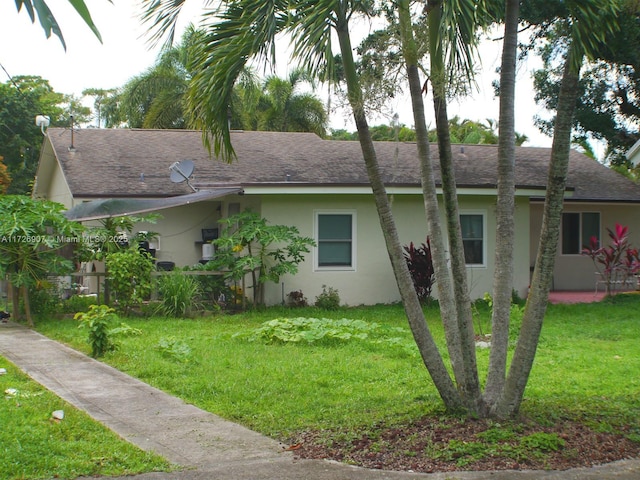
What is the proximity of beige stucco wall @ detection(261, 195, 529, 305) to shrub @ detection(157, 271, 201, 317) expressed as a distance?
232 centimetres

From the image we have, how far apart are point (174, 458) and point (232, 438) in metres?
0.73

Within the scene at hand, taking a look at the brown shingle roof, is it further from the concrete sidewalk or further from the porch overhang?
the concrete sidewalk

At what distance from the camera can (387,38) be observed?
674 cm

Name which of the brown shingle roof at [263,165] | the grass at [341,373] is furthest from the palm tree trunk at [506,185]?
the brown shingle roof at [263,165]

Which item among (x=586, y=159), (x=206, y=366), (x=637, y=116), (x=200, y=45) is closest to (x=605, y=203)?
(x=637, y=116)

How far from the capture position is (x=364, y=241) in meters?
17.6

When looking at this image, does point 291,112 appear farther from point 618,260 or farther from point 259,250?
point 259,250

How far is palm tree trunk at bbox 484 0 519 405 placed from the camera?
650cm

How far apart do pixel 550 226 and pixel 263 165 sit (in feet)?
43.4

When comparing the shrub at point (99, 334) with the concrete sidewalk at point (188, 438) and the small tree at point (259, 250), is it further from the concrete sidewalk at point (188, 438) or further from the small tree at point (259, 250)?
the small tree at point (259, 250)

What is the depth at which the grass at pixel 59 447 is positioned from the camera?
5.52 meters

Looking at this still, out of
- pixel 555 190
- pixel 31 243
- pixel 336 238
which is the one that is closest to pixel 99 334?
pixel 31 243

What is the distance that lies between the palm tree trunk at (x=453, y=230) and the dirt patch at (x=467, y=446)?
0.32 meters

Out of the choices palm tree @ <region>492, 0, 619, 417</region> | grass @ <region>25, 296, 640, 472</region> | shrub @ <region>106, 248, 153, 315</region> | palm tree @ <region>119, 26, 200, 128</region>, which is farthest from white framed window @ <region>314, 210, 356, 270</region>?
palm tree @ <region>119, 26, 200, 128</region>
